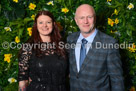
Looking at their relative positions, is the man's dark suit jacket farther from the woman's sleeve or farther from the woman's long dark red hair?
the woman's sleeve

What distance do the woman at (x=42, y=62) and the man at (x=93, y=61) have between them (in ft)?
Answer: 0.55

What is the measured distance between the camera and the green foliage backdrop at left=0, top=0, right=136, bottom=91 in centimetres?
218

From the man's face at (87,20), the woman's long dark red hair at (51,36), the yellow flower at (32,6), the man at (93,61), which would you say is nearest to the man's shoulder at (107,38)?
the man at (93,61)

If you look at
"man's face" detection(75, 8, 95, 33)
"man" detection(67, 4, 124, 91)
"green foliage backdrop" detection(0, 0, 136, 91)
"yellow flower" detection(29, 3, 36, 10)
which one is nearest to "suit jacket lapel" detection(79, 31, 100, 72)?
"man" detection(67, 4, 124, 91)

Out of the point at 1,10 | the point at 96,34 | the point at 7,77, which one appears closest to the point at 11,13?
the point at 1,10

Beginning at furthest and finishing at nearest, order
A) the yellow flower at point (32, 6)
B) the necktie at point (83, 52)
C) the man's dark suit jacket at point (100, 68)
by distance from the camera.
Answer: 1. the yellow flower at point (32, 6)
2. the necktie at point (83, 52)
3. the man's dark suit jacket at point (100, 68)

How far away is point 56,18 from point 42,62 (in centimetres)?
77

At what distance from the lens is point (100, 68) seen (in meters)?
1.53

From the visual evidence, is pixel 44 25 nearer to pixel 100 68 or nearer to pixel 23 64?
pixel 23 64

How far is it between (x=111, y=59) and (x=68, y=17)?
0.97m

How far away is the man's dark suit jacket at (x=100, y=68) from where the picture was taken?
1499 mm

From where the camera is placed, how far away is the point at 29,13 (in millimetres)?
2229

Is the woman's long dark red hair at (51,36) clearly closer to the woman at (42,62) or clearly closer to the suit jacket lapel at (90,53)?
the woman at (42,62)

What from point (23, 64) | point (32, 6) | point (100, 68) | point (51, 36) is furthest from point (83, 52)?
point (32, 6)
